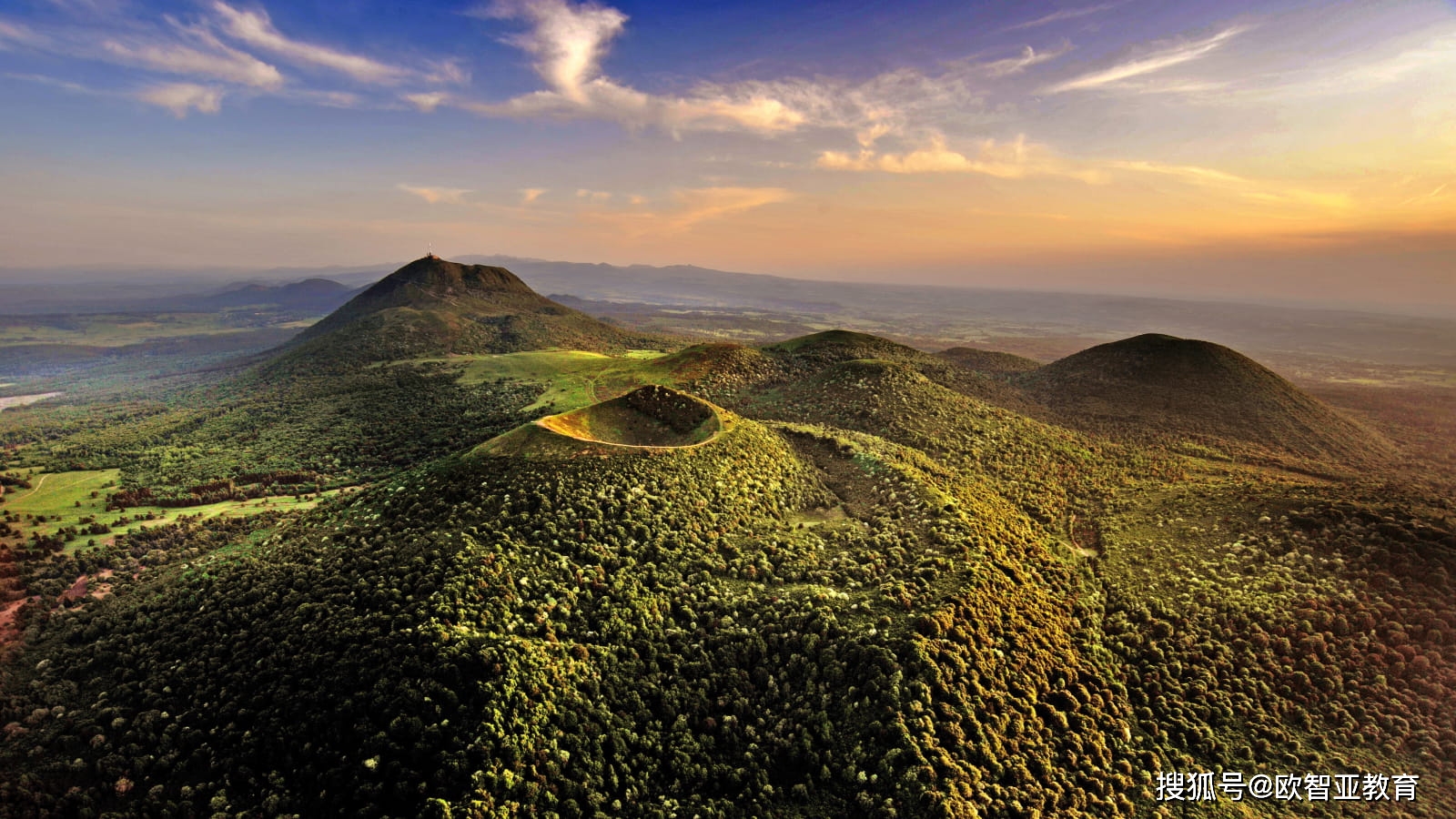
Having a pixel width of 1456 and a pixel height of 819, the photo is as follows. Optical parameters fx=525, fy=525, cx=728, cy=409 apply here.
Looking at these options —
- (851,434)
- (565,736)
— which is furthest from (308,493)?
(851,434)

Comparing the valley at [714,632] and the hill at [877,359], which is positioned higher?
the hill at [877,359]

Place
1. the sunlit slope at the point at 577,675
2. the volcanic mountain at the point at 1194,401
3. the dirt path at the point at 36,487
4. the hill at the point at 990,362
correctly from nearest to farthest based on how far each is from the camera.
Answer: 1. the sunlit slope at the point at 577,675
2. the dirt path at the point at 36,487
3. the volcanic mountain at the point at 1194,401
4. the hill at the point at 990,362

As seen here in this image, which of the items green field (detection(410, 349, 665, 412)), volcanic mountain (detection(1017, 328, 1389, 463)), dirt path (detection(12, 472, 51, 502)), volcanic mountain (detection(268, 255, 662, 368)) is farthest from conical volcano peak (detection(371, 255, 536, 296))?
volcanic mountain (detection(1017, 328, 1389, 463))

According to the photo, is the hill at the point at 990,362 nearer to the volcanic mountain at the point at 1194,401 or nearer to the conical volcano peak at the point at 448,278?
the volcanic mountain at the point at 1194,401

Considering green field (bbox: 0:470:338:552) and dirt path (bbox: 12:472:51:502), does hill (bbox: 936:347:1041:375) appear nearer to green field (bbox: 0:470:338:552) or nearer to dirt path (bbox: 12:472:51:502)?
green field (bbox: 0:470:338:552)

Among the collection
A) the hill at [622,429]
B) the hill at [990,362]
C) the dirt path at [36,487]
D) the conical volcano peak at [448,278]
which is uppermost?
the conical volcano peak at [448,278]

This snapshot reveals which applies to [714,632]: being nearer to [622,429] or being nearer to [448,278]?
[622,429]

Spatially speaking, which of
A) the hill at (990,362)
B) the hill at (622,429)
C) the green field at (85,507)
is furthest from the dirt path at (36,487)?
the hill at (990,362)
